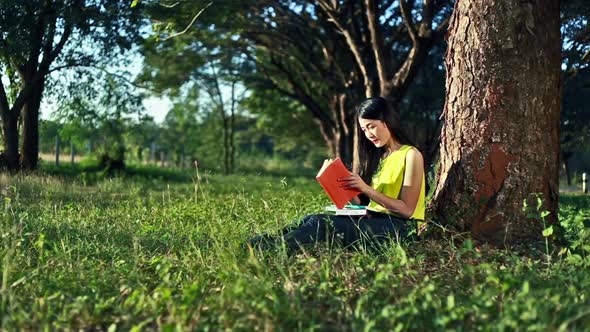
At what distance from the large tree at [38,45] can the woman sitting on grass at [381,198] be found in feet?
43.5

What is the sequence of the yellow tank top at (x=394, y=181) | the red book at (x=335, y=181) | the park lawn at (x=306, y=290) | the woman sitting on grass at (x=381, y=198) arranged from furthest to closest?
the yellow tank top at (x=394, y=181)
the woman sitting on grass at (x=381, y=198)
the red book at (x=335, y=181)
the park lawn at (x=306, y=290)

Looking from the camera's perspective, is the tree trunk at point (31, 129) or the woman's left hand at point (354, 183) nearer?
the woman's left hand at point (354, 183)

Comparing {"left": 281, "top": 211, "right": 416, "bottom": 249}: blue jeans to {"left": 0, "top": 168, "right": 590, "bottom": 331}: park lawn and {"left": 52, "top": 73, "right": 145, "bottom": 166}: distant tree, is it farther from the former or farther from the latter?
{"left": 52, "top": 73, "right": 145, "bottom": 166}: distant tree

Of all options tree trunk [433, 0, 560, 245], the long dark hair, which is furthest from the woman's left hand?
tree trunk [433, 0, 560, 245]

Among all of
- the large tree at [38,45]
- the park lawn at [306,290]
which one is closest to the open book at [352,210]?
the park lawn at [306,290]

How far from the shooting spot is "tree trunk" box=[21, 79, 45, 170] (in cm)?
1994

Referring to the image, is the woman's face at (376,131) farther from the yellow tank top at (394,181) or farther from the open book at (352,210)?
the open book at (352,210)

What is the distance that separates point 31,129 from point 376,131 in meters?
16.8

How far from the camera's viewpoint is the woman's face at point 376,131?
5414 mm

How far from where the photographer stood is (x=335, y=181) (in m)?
5.10

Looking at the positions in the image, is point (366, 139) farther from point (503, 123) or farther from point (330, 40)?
point (330, 40)

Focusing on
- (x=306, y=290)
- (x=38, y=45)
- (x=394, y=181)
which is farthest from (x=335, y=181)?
(x=38, y=45)

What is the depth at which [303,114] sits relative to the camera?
35656 millimetres

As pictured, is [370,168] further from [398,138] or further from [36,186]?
[36,186]
